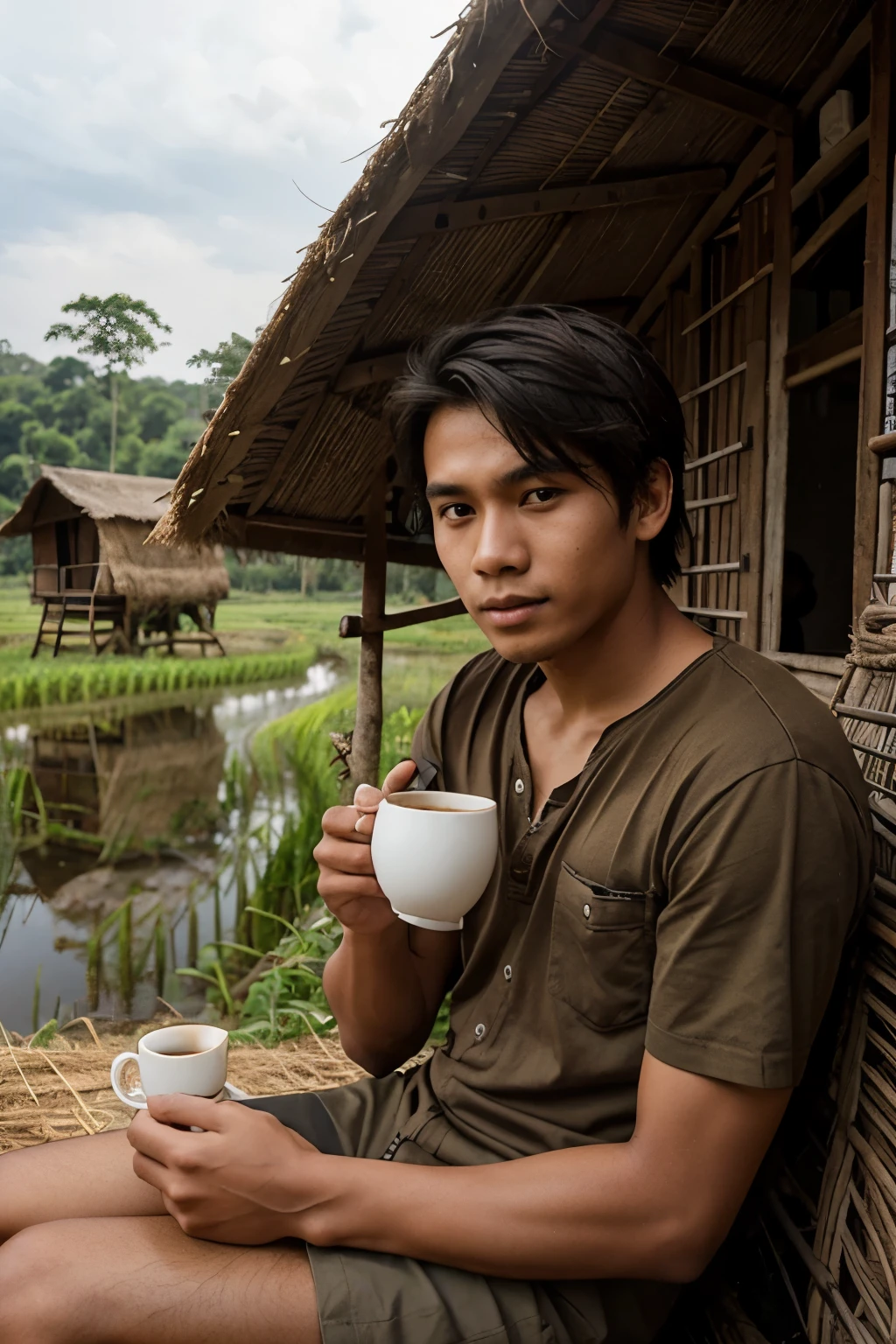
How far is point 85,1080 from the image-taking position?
218 cm

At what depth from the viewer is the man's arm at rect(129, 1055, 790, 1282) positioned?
784mm

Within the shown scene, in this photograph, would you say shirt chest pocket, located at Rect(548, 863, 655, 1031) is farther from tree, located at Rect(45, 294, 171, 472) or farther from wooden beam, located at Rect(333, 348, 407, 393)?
tree, located at Rect(45, 294, 171, 472)

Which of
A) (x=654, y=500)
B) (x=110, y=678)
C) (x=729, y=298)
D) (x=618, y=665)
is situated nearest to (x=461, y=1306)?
(x=618, y=665)

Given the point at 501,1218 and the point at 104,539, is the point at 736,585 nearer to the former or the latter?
the point at 501,1218

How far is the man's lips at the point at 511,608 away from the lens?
0.96 m

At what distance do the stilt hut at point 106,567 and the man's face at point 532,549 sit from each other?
11.7m

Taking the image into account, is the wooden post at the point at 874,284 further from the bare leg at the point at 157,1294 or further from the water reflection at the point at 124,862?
the water reflection at the point at 124,862

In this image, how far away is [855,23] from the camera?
2.21 metres

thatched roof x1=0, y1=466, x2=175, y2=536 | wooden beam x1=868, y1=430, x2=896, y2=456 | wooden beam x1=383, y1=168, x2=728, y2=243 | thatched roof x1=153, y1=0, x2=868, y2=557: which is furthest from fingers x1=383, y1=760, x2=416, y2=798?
thatched roof x1=0, y1=466, x2=175, y2=536

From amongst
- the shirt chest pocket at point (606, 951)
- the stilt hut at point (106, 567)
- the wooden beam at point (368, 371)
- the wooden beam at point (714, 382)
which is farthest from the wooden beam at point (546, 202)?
the stilt hut at point (106, 567)

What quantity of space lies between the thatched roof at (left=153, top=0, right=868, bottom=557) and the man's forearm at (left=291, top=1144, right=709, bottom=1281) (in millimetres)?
1388

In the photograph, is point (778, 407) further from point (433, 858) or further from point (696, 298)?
point (433, 858)

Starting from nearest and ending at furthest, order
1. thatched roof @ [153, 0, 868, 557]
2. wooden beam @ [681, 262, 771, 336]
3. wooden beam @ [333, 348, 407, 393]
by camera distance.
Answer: thatched roof @ [153, 0, 868, 557] < wooden beam @ [333, 348, 407, 393] < wooden beam @ [681, 262, 771, 336]

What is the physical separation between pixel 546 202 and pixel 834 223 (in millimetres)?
704
